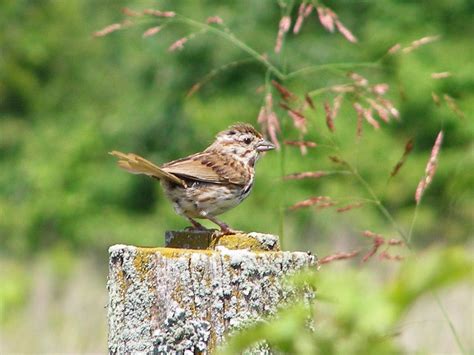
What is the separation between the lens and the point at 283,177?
3799 mm

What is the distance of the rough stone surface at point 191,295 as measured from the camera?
2.62m

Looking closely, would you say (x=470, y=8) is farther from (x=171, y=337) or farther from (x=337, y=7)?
(x=171, y=337)

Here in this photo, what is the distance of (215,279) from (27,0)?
19.6 meters

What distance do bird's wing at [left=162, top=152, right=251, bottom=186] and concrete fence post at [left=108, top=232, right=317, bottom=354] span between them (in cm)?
193

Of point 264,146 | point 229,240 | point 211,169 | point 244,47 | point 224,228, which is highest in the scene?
point 244,47

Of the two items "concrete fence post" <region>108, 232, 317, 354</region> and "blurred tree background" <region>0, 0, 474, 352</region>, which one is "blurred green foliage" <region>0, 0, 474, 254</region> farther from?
"concrete fence post" <region>108, 232, 317, 354</region>

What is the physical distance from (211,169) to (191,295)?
7.59 feet

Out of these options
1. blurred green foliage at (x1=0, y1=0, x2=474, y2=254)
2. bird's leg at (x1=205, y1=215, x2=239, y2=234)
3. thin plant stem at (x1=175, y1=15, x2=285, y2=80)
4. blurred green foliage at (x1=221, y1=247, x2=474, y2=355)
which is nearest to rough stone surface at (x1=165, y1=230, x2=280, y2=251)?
bird's leg at (x1=205, y1=215, x2=239, y2=234)

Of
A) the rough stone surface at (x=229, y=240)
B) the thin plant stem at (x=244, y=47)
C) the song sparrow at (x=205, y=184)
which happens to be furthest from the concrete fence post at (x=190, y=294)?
the song sparrow at (x=205, y=184)

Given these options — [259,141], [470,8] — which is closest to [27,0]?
[470,8]

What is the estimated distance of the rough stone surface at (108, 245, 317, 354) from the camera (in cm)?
262

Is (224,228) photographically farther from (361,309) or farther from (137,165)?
(361,309)

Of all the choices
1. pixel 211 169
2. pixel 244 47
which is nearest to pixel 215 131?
pixel 211 169

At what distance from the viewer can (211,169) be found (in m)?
4.90
